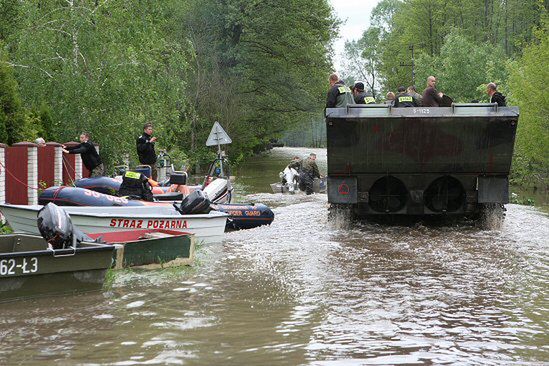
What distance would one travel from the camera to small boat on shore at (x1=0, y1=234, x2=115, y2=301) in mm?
9984

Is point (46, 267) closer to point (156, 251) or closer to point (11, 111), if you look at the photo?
point (156, 251)

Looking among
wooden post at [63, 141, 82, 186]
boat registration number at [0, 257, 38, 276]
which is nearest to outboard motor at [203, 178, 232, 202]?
wooden post at [63, 141, 82, 186]

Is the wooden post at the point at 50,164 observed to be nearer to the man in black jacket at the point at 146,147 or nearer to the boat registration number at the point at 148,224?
the man in black jacket at the point at 146,147

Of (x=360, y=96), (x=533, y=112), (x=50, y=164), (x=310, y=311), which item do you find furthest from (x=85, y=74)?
(x=533, y=112)

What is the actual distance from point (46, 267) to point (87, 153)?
889 centimetres

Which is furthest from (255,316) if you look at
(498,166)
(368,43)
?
(368,43)

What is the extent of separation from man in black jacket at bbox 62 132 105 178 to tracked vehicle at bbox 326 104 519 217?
5081mm

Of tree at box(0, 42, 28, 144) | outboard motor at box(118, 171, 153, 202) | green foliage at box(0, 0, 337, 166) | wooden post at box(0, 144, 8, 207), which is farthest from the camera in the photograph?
green foliage at box(0, 0, 337, 166)

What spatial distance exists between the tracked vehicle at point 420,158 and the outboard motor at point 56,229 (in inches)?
259

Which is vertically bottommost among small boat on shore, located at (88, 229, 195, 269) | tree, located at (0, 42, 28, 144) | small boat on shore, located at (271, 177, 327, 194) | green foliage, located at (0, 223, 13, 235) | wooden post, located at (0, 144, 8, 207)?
small boat on shore, located at (88, 229, 195, 269)

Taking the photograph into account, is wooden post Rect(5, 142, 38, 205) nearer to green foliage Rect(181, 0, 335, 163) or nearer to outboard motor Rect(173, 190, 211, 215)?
outboard motor Rect(173, 190, 211, 215)

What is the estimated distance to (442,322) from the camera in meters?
9.38

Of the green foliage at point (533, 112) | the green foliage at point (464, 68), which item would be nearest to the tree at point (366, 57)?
the green foliage at point (464, 68)

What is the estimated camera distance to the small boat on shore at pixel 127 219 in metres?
13.8
